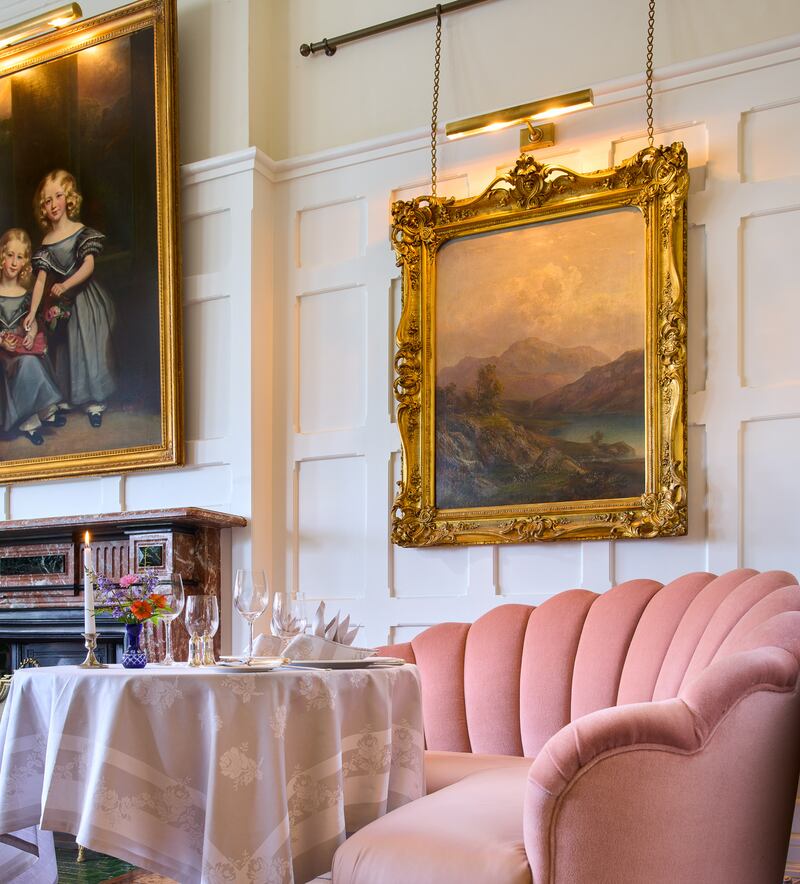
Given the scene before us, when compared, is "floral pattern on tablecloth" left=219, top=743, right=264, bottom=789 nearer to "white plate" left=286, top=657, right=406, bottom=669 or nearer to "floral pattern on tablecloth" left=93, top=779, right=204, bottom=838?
"floral pattern on tablecloth" left=93, top=779, right=204, bottom=838

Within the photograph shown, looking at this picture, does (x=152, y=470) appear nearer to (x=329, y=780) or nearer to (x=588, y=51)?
(x=588, y=51)

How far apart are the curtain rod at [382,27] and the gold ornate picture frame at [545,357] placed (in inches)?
37.8

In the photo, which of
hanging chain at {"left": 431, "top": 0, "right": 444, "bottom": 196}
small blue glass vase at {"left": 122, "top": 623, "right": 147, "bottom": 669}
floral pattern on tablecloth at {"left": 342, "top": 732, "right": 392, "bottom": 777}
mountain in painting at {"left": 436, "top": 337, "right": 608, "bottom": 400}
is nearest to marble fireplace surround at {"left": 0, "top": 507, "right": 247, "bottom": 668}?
mountain in painting at {"left": 436, "top": 337, "right": 608, "bottom": 400}

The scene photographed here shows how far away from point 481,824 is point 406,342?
9.78ft

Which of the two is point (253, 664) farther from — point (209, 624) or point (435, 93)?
point (435, 93)

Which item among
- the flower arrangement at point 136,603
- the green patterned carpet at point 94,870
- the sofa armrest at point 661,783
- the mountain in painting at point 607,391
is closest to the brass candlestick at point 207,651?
the flower arrangement at point 136,603

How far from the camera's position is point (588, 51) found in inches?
195

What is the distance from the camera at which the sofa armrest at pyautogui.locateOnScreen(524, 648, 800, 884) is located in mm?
2049

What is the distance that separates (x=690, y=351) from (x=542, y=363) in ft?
2.10

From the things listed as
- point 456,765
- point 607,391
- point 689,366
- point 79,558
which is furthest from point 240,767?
point 79,558

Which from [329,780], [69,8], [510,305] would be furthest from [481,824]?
[69,8]

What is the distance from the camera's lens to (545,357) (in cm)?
475

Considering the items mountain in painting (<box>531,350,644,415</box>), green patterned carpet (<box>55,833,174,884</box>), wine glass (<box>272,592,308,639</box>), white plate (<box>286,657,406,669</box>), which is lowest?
green patterned carpet (<box>55,833,174,884</box>)

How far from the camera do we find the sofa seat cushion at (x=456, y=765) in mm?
3396
